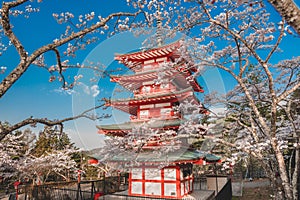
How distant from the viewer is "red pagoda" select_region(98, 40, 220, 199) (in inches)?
343

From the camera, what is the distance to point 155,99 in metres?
9.84

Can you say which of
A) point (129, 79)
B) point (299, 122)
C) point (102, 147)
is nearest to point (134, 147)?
point (102, 147)

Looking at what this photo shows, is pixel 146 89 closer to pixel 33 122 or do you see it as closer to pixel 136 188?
pixel 136 188

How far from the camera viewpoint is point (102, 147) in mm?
7918

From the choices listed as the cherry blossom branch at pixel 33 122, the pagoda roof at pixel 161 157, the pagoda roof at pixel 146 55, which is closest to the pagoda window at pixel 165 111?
the pagoda roof at pixel 161 157

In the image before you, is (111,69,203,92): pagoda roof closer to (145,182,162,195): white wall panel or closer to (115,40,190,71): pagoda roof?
(115,40,190,71): pagoda roof

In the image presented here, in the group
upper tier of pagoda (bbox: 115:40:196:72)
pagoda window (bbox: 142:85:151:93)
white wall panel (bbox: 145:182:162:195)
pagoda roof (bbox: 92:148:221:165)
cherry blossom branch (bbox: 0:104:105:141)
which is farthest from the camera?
pagoda window (bbox: 142:85:151:93)

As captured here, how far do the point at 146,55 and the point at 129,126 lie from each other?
12.9 feet

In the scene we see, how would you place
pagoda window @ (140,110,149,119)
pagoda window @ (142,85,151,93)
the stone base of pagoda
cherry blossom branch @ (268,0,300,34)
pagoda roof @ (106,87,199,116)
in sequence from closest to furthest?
cherry blossom branch @ (268,0,300,34) < the stone base of pagoda < pagoda roof @ (106,87,199,116) < pagoda window @ (140,110,149,119) < pagoda window @ (142,85,151,93)

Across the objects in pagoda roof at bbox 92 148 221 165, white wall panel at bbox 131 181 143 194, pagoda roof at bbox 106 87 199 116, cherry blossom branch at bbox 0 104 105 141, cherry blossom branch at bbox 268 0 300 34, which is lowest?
white wall panel at bbox 131 181 143 194

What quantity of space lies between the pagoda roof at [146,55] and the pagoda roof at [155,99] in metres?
1.85

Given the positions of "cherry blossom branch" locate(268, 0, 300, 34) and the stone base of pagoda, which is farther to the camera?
the stone base of pagoda

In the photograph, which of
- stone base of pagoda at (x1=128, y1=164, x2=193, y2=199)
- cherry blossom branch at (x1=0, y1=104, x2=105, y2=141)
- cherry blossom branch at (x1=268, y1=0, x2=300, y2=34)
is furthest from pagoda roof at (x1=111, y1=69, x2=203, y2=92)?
cherry blossom branch at (x1=268, y1=0, x2=300, y2=34)

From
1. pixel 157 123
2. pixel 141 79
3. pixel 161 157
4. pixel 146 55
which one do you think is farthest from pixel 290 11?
pixel 146 55
